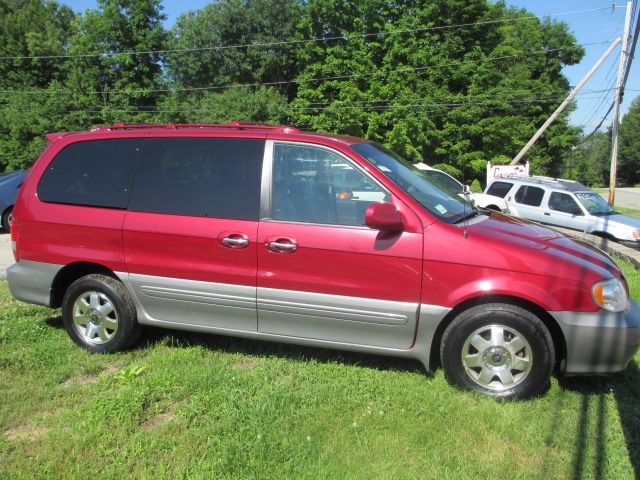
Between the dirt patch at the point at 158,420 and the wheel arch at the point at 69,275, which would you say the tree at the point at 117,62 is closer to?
the wheel arch at the point at 69,275

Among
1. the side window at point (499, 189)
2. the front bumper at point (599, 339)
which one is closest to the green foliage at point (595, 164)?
the side window at point (499, 189)

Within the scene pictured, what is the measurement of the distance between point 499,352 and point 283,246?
1.63 m

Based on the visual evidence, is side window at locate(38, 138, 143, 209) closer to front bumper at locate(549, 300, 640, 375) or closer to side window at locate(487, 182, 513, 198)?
front bumper at locate(549, 300, 640, 375)

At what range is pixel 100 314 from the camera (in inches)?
172

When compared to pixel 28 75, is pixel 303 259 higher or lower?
lower

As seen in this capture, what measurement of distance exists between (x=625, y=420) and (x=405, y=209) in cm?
193

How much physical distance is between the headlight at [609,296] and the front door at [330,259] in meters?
1.11

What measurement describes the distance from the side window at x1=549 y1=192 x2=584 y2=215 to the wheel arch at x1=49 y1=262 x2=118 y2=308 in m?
11.3

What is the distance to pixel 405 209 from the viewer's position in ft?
11.7

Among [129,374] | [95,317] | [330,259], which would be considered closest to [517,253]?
[330,259]

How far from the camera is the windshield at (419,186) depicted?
12.4 feet

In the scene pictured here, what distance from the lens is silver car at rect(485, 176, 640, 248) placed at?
1175 cm

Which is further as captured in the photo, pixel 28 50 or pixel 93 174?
pixel 28 50

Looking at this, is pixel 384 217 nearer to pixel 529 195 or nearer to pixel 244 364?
pixel 244 364
